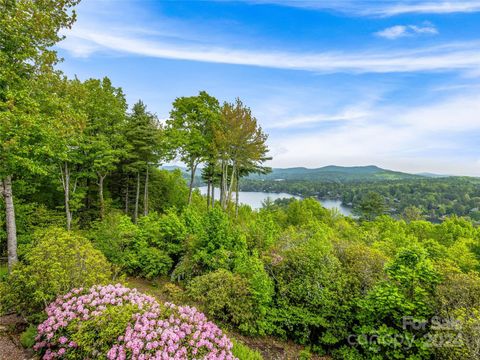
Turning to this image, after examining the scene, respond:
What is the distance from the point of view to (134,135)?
55.6 feet

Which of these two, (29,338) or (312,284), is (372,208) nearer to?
(312,284)

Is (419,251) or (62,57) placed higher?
(62,57)

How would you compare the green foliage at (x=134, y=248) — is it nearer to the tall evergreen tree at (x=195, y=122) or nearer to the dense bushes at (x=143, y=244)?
the dense bushes at (x=143, y=244)

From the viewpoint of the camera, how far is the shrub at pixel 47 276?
5570 mm

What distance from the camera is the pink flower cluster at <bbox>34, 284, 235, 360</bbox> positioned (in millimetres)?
4359

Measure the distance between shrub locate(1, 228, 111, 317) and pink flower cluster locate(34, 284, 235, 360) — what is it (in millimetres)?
394

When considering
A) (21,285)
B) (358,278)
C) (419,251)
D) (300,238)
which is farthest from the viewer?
(300,238)

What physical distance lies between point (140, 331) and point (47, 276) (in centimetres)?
284

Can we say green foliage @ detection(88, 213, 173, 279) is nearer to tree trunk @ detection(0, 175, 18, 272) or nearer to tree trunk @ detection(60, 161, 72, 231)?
tree trunk @ detection(0, 175, 18, 272)

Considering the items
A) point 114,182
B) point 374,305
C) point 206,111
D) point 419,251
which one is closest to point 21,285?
point 374,305

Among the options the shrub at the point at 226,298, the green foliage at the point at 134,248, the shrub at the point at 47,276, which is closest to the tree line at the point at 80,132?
the green foliage at the point at 134,248

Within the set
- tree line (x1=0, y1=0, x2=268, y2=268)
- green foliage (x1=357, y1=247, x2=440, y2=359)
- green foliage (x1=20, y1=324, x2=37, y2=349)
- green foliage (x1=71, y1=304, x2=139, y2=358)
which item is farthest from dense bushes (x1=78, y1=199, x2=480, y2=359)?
tree line (x1=0, y1=0, x2=268, y2=268)

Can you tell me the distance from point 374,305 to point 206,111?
14731 mm

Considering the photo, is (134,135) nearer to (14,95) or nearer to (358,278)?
(14,95)
